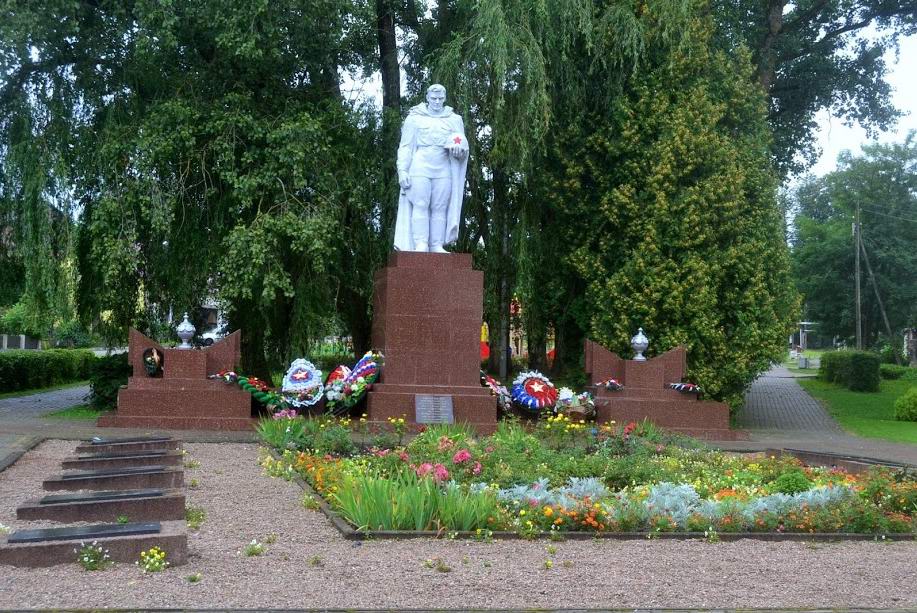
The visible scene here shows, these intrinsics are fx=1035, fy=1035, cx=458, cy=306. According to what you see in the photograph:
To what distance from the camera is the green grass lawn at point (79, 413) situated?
16.5 meters

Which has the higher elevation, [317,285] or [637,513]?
[317,285]

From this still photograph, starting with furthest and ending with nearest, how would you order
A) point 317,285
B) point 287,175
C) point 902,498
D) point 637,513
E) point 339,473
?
point 317,285 < point 287,175 < point 339,473 < point 902,498 < point 637,513

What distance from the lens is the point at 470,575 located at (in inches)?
225

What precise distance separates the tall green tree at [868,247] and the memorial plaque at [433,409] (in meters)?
32.8

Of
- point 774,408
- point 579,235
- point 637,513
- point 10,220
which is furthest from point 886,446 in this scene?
point 10,220

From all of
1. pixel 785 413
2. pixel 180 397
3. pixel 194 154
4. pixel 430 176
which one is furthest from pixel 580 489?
pixel 785 413

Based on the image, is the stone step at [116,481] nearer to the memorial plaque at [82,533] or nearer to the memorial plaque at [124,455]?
the memorial plaque at [124,455]

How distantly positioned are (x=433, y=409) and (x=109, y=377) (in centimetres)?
680

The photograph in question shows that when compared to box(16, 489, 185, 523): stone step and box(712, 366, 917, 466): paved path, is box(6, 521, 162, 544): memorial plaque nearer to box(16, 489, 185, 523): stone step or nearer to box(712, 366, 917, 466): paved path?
box(16, 489, 185, 523): stone step

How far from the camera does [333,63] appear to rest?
1895cm

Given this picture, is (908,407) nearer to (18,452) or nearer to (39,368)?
(18,452)

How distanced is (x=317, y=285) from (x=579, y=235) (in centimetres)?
506

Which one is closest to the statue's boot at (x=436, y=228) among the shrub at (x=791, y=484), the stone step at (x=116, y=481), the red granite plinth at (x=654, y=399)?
the red granite plinth at (x=654, y=399)

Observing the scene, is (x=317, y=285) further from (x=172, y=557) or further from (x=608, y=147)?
(x=172, y=557)
